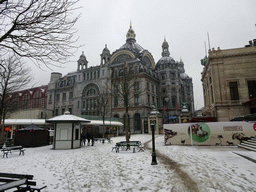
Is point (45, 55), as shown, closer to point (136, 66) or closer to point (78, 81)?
point (136, 66)

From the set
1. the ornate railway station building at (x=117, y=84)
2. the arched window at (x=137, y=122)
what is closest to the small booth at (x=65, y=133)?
the ornate railway station building at (x=117, y=84)

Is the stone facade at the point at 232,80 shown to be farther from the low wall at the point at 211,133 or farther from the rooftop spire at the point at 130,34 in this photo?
the rooftop spire at the point at 130,34

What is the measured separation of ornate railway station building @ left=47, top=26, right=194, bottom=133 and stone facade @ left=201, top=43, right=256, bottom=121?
49.5 feet

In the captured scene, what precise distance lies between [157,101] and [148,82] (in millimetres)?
9393

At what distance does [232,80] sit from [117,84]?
26.3 m

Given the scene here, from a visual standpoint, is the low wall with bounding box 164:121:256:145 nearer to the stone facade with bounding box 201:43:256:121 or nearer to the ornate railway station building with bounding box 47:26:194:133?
the stone facade with bounding box 201:43:256:121

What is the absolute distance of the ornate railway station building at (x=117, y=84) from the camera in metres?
44.2

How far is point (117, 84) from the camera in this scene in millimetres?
43750

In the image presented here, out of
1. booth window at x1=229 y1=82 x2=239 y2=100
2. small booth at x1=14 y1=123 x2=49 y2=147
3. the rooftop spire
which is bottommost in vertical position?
small booth at x1=14 y1=123 x2=49 y2=147

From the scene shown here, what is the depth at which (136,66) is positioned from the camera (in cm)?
4675

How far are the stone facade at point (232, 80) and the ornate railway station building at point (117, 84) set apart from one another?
15072mm

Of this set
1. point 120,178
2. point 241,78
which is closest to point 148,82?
point 241,78

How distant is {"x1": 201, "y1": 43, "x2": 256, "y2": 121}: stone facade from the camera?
93.1 ft

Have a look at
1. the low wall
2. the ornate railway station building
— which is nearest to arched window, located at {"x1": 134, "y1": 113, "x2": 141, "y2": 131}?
the ornate railway station building
